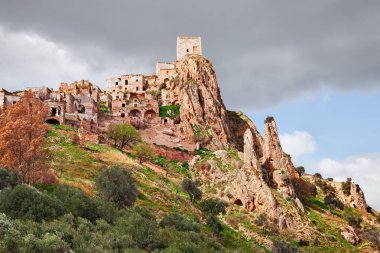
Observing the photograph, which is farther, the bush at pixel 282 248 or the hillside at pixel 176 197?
the hillside at pixel 176 197

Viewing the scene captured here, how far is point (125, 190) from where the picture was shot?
4231cm

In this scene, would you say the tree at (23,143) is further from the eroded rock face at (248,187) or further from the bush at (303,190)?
the bush at (303,190)

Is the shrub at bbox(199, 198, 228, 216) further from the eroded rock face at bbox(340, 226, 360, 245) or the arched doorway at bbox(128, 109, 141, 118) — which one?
the arched doorway at bbox(128, 109, 141, 118)

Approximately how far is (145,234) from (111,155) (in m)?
34.4

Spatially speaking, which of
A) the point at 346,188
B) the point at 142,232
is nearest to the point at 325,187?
the point at 346,188

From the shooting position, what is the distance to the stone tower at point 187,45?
11564 cm

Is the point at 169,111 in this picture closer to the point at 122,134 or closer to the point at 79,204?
the point at 122,134

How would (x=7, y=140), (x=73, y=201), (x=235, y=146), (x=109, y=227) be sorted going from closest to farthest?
(x=109, y=227) → (x=73, y=201) → (x=7, y=140) → (x=235, y=146)

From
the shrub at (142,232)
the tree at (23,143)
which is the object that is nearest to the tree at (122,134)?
the tree at (23,143)

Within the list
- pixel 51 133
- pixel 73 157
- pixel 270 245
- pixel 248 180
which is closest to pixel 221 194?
pixel 248 180

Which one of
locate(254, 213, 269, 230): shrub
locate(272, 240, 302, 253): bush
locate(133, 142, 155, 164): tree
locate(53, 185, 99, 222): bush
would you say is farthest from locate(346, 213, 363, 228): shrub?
locate(53, 185, 99, 222): bush

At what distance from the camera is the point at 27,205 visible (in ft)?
101

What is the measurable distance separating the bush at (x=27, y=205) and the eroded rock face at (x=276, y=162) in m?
44.1

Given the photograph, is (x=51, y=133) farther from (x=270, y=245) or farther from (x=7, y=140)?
(x=270, y=245)
